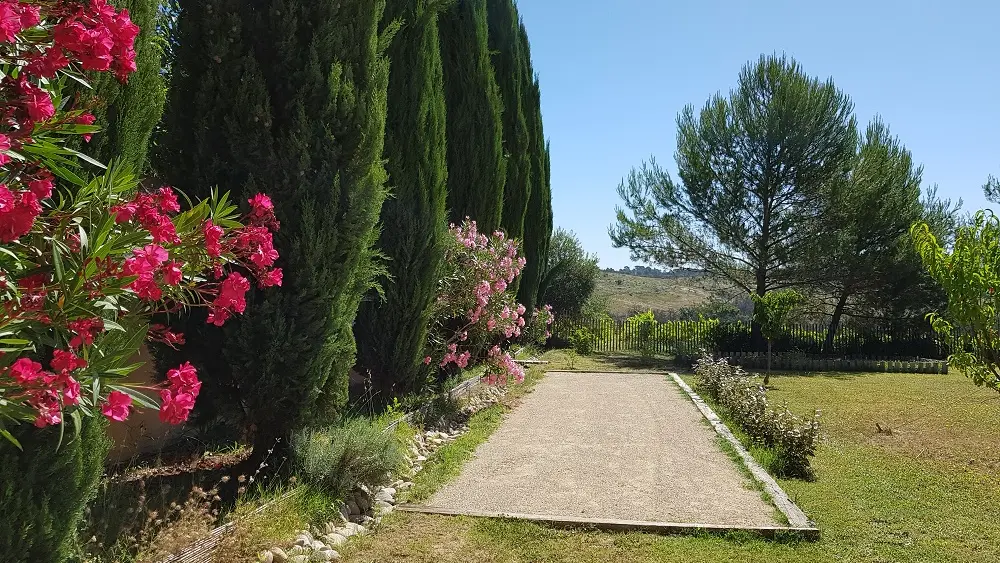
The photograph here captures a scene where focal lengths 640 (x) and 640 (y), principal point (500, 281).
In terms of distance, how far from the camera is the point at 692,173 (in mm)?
20875

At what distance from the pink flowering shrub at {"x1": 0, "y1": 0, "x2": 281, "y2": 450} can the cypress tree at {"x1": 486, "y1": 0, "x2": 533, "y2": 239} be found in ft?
34.9

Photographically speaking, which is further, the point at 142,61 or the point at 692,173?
the point at 692,173

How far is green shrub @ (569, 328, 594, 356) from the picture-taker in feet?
66.2

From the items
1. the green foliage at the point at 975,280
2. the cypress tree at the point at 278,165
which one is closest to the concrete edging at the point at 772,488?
the green foliage at the point at 975,280

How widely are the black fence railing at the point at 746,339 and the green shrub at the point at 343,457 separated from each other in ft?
52.5

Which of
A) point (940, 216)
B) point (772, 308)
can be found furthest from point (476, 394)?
point (940, 216)

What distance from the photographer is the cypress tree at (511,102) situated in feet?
40.8

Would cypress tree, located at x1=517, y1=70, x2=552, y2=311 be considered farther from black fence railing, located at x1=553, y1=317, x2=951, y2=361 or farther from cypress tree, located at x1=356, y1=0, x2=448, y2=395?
cypress tree, located at x1=356, y1=0, x2=448, y2=395

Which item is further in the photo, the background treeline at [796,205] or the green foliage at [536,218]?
the background treeline at [796,205]

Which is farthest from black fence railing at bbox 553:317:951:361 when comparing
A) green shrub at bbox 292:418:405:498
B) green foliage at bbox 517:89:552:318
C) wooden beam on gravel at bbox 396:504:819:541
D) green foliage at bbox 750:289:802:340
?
wooden beam on gravel at bbox 396:504:819:541

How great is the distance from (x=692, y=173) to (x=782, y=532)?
1815cm

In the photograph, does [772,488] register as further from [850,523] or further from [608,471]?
[608,471]

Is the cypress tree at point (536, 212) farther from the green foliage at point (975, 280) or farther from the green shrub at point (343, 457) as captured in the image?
the green shrub at point (343, 457)

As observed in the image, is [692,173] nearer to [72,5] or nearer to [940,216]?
[940,216]
